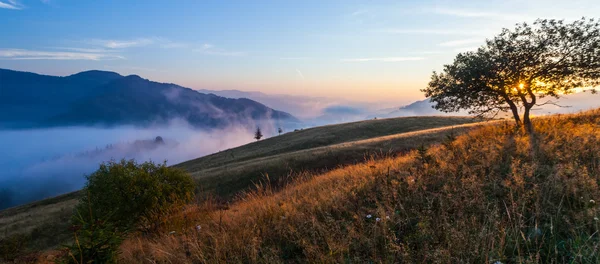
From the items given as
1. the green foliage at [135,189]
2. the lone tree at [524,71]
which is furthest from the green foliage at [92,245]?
the lone tree at [524,71]

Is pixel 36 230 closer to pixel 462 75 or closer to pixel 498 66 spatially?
pixel 462 75

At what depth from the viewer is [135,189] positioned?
49.3ft

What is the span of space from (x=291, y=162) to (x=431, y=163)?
25054 mm

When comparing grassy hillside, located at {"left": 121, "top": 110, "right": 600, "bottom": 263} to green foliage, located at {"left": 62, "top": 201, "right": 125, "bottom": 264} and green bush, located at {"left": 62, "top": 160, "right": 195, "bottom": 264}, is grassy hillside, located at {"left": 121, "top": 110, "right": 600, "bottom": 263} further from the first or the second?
green bush, located at {"left": 62, "top": 160, "right": 195, "bottom": 264}

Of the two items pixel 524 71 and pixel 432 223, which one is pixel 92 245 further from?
pixel 524 71

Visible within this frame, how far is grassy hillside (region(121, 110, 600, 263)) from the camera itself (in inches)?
148

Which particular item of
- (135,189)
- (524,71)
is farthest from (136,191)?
(524,71)

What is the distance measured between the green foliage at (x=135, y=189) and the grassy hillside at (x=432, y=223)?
879 cm


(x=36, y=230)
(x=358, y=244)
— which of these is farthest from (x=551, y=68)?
(x=36, y=230)

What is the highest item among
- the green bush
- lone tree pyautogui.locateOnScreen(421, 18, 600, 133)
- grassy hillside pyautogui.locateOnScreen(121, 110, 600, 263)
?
lone tree pyautogui.locateOnScreen(421, 18, 600, 133)

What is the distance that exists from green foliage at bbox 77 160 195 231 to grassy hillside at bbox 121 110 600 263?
28.8 ft

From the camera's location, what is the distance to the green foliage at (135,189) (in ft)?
47.8

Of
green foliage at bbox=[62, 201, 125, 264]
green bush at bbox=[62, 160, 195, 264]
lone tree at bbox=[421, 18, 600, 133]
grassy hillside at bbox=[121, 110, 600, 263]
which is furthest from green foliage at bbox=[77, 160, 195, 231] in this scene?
lone tree at bbox=[421, 18, 600, 133]

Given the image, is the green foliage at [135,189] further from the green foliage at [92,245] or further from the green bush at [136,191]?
the green foliage at [92,245]
